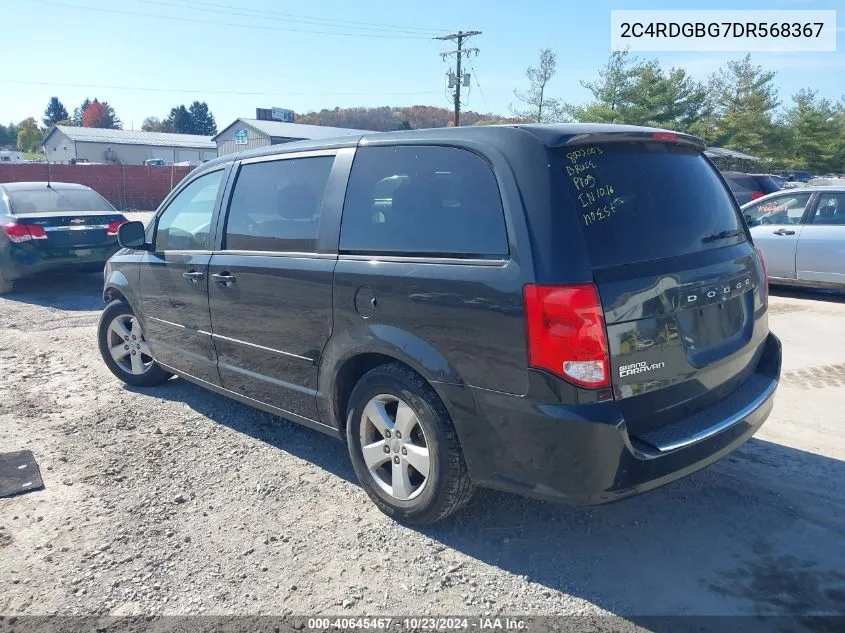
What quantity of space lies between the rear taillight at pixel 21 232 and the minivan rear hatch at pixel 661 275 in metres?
8.55

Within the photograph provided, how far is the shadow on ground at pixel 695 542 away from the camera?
109 inches

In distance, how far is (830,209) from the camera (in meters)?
8.93

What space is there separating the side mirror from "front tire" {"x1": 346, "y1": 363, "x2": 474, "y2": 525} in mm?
2578

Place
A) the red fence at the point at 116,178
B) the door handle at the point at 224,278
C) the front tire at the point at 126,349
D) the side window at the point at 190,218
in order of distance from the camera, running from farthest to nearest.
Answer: the red fence at the point at 116,178, the front tire at the point at 126,349, the side window at the point at 190,218, the door handle at the point at 224,278

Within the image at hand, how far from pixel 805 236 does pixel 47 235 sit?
10225 mm

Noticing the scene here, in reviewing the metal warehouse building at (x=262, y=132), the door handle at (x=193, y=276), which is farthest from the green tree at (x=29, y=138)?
the door handle at (x=193, y=276)

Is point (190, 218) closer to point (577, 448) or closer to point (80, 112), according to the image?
point (577, 448)

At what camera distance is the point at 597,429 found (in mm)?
2566

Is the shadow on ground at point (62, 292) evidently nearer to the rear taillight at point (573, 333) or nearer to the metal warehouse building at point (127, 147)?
the rear taillight at point (573, 333)

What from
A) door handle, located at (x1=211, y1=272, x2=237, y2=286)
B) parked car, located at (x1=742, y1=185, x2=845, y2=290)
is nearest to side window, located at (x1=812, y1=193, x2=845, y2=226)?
parked car, located at (x1=742, y1=185, x2=845, y2=290)

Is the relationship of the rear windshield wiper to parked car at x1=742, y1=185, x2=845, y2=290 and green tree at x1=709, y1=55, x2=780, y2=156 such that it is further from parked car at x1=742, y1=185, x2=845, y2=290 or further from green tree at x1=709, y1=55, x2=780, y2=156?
green tree at x1=709, y1=55, x2=780, y2=156

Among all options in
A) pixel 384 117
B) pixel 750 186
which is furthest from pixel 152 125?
pixel 750 186

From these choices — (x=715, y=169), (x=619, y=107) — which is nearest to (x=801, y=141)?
(x=619, y=107)

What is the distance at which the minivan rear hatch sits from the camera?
8.79 ft
